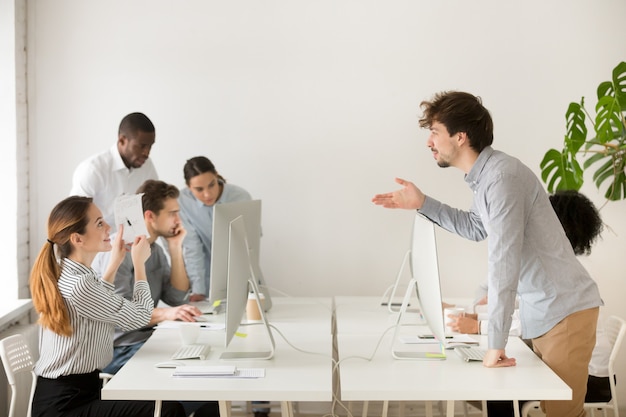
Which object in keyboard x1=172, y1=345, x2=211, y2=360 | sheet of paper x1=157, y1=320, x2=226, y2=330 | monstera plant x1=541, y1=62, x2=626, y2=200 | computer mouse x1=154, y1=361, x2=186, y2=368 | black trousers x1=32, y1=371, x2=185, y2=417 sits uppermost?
monstera plant x1=541, y1=62, x2=626, y2=200

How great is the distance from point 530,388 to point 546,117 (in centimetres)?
253

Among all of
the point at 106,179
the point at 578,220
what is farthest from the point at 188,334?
the point at 578,220

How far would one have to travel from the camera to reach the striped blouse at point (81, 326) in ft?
8.93

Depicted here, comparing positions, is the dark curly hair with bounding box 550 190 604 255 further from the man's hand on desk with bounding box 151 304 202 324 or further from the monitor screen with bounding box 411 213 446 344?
the man's hand on desk with bounding box 151 304 202 324

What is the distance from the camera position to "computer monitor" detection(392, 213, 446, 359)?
2475 millimetres

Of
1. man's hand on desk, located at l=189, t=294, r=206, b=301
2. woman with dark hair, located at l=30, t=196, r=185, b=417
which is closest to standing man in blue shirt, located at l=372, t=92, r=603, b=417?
woman with dark hair, located at l=30, t=196, r=185, b=417

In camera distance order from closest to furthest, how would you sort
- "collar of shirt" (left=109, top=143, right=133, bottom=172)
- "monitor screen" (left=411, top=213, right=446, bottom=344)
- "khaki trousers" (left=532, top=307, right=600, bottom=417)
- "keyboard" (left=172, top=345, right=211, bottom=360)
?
1. "monitor screen" (left=411, top=213, right=446, bottom=344)
2. "khaki trousers" (left=532, top=307, right=600, bottom=417)
3. "keyboard" (left=172, top=345, right=211, bottom=360)
4. "collar of shirt" (left=109, top=143, right=133, bottom=172)

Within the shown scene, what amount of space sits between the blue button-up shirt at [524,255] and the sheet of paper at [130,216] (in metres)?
1.40

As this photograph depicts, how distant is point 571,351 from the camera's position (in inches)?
103

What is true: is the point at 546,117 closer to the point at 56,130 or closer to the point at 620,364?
the point at 620,364

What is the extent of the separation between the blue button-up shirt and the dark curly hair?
1.76 feet

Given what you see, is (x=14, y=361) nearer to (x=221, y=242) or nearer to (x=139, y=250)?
(x=139, y=250)

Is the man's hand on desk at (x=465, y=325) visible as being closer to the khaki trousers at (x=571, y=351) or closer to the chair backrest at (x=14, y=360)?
the khaki trousers at (x=571, y=351)

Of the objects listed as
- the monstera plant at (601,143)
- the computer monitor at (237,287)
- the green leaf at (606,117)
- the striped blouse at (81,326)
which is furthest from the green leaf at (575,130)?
the striped blouse at (81,326)
